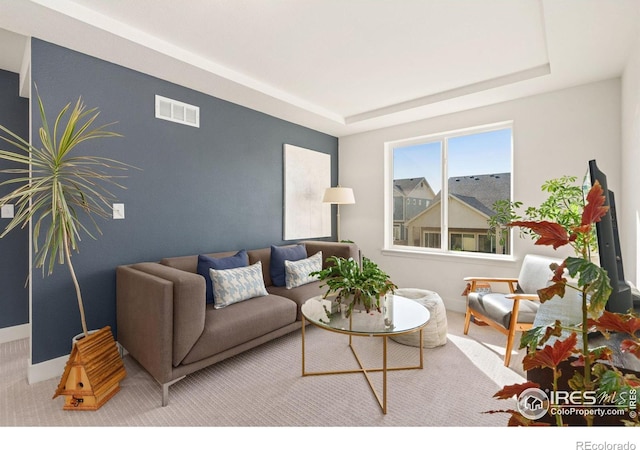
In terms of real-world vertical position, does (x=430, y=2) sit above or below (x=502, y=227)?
above

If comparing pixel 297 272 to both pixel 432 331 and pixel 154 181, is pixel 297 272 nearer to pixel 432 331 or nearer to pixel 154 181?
pixel 432 331

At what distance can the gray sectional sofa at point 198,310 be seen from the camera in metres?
2.00

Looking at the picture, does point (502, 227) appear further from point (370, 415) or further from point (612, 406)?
point (612, 406)

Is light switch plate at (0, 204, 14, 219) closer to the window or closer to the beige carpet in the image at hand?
the beige carpet

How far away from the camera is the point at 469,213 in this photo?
156 inches

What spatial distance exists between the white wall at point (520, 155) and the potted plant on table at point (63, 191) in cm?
331

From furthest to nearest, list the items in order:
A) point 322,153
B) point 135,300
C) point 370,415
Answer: point 322,153
point 135,300
point 370,415

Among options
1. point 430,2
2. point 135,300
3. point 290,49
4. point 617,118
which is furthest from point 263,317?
point 617,118

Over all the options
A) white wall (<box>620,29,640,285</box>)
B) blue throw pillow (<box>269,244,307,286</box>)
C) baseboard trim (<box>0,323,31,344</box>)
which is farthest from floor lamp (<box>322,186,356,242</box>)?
baseboard trim (<box>0,323,31,344</box>)

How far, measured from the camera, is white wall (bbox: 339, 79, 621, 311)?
2928 mm

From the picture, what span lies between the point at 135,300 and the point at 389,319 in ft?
6.16

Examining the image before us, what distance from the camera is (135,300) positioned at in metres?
2.24

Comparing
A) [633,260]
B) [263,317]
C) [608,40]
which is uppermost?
[608,40]

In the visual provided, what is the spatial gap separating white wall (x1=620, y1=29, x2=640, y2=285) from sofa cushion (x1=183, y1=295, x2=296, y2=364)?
2797 mm
